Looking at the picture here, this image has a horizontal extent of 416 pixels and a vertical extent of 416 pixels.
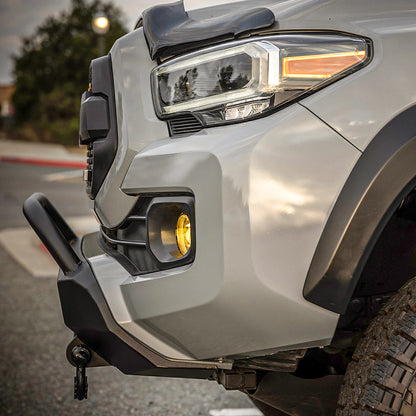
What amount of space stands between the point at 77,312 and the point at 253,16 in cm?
89

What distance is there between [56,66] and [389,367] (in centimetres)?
2446

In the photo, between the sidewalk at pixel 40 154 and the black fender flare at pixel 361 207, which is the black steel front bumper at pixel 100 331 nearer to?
the black fender flare at pixel 361 207

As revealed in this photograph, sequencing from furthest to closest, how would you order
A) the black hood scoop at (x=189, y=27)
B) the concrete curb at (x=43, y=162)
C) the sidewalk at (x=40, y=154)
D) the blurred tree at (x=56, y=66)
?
1. the blurred tree at (x=56, y=66)
2. the sidewalk at (x=40, y=154)
3. the concrete curb at (x=43, y=162)
4. the black hood scoop at (x=189, y=27)

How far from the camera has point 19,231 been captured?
673 cm

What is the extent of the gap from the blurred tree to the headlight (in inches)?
882

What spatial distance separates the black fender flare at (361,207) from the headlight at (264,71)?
0.62 ft

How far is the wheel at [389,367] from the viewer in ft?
4.40

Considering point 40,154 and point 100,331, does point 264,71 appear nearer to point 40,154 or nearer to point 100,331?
point 100,331

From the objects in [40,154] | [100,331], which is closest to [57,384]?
[100,331]

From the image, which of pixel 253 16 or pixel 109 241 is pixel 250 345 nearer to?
pixel 109 241

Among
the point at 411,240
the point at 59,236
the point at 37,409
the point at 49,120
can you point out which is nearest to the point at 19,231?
the point at 37,409

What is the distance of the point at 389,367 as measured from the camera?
53.4 inches

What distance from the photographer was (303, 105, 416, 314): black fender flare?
131 centimetres

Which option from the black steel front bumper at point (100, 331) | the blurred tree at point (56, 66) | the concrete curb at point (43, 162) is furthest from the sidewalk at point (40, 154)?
the black steel front bumper at point (100, 331)
